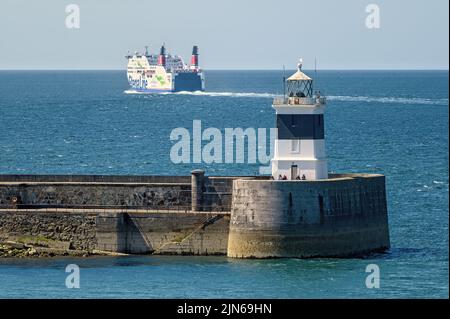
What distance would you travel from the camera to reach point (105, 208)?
51.9m

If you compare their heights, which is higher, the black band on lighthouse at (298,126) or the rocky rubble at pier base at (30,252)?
the black band on lighthouse at (298,126)

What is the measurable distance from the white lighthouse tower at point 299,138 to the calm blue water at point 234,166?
3487 mm

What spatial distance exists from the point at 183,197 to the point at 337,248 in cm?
570

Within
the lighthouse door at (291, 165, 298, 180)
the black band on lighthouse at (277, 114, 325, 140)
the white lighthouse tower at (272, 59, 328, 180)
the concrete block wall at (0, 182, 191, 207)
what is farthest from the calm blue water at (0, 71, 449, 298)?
the black band on lighthouse at (277, 114, 325, 140)

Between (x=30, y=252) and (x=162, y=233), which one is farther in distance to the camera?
(x=30, y=252)

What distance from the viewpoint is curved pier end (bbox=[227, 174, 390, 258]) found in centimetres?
4841

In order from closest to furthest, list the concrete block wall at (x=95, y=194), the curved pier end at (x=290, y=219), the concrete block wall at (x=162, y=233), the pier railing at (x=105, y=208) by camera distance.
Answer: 1. the curved pier end at (x=290, y=219)
2. the concrete block wall at (x=162, y=233)
3. the pier railing at (x=105, y=208)
4. the concrete block wall at (x=95, y=194)

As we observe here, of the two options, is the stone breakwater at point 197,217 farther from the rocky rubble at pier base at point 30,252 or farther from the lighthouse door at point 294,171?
the lighthouse door at point 294,171

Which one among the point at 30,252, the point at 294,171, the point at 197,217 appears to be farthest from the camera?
the point at 294,171

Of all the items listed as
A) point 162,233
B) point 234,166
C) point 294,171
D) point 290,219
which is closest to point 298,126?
point 294,171

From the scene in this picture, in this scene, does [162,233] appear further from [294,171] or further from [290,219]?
[294,171]

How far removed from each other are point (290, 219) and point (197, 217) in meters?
3.23

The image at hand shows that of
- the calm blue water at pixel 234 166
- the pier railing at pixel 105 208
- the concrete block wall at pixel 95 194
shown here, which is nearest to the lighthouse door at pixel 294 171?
the pier railing at pixel 105 208

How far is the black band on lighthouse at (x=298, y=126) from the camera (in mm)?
50562
